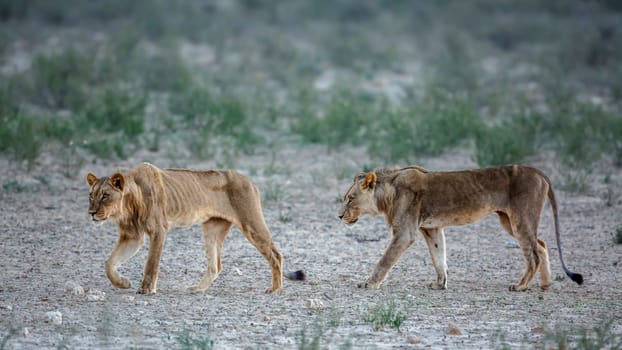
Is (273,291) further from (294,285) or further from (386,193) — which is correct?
(386,193)

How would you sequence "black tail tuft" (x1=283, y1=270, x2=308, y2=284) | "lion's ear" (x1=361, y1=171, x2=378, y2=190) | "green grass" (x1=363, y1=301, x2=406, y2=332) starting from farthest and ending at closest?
"lion's ear" (x1=361, y1=171, x2=378, y2=190)
"black tail tuft" (x1=283, y1=270, x2=308, y2=284)
"green grass" (x1=363, y1=301, x2=406, y2=332)

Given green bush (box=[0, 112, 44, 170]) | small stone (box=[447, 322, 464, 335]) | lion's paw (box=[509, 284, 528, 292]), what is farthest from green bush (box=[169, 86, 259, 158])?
small stone (box=[447, 322, 464, 335])

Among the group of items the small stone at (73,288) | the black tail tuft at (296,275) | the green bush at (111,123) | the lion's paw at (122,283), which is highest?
the green bush at (111,123)

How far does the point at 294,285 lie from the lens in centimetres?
997

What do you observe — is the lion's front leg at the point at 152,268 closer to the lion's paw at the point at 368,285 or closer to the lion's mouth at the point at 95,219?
the lion's mouth at the point at 95,219

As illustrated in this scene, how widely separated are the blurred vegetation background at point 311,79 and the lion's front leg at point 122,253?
5.89m

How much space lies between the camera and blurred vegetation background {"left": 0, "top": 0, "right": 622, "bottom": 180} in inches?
676

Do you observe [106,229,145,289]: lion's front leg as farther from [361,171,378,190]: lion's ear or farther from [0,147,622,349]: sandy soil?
[361,171,378,190]: lion's ear

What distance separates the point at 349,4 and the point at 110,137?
873 inches

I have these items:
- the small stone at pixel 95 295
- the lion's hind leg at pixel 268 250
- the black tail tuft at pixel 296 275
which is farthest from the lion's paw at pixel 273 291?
the small stone at pixel 95 295

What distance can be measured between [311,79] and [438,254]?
15.2 metres

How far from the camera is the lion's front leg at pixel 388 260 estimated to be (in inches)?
387

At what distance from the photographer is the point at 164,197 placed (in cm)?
934

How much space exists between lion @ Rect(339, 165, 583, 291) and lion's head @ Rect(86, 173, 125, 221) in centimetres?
225
